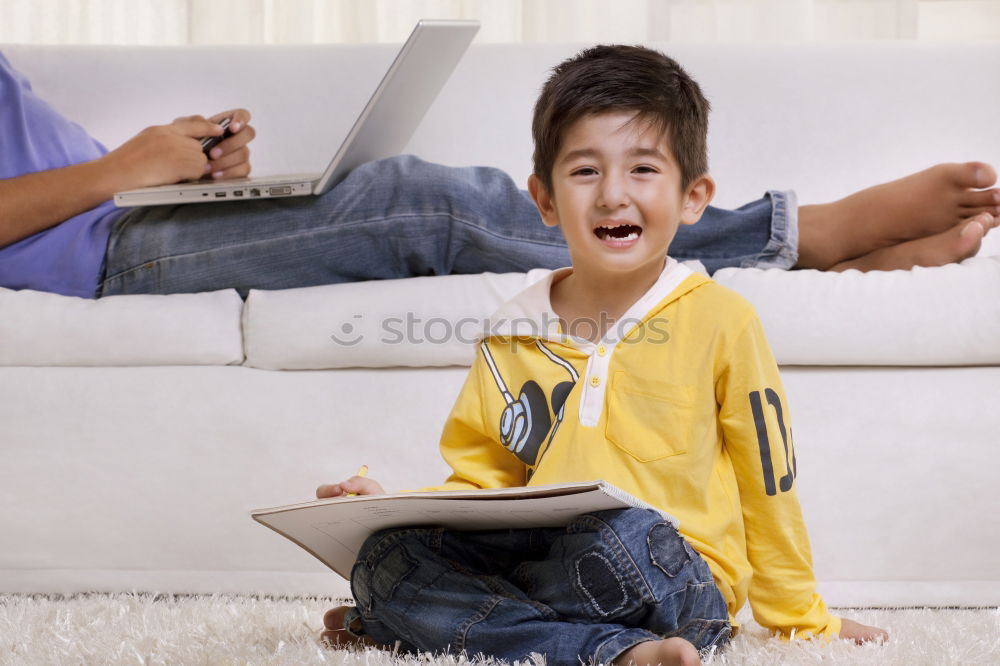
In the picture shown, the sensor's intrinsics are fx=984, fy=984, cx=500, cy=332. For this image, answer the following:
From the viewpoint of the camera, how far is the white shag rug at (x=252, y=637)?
783 mm

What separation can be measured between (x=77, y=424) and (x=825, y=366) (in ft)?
2.91

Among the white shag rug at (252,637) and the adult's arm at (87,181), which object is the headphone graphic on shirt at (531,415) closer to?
the white shag rug at (252,637)

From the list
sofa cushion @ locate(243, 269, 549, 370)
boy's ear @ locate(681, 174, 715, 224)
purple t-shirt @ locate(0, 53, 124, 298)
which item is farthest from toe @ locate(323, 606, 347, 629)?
purple t-shirt @ locate(0, 53, 124, 298)

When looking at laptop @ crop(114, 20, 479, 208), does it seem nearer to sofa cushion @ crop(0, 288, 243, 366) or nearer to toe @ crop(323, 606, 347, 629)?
sofa cushion @ crop(0, 288, 243, 366)

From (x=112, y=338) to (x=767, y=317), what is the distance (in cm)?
79

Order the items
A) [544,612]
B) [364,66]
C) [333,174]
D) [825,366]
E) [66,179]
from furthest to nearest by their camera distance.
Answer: [364,66], [66,179], [333,174], [825,366], [544,612]

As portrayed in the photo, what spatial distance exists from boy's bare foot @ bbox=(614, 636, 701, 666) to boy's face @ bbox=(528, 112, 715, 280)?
35 cm

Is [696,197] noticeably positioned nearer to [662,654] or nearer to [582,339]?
[582,339]

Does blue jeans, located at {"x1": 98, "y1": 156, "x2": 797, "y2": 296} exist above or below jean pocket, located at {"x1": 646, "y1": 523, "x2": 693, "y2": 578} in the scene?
above

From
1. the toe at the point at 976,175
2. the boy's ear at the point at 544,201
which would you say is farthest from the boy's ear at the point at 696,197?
the toe at the point at 976,175

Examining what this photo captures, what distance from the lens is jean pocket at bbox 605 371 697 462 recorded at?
0.84 meters

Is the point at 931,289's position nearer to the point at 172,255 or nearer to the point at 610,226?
the point at 610,226

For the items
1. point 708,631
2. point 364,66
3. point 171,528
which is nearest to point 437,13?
point 364,66

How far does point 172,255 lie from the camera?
135 cm
